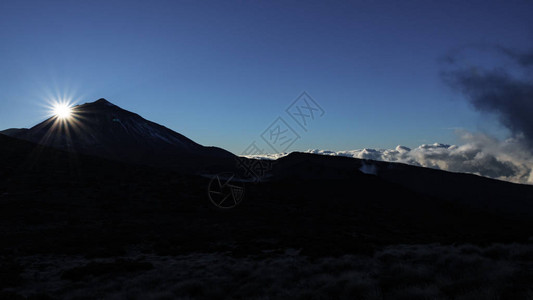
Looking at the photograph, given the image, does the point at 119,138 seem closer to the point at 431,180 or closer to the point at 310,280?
the point at 431,180

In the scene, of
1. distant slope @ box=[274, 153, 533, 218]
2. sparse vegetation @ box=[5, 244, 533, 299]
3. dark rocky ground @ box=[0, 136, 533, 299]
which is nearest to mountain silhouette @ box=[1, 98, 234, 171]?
distant slope @ box=[274, 153, 533, 218]

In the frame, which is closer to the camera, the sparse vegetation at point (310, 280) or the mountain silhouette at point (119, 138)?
the sparse vegetation at point (310, 280)

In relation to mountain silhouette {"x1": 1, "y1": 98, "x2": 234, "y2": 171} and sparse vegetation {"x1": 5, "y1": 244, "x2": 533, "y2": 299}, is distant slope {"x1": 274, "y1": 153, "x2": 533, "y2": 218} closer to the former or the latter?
mountain silhouette {"x1": 1, "y1": 98, "x2": 234, "y2": 171}

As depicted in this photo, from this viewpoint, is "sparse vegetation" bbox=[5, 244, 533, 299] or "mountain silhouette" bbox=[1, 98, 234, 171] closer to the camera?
"sparse vegetation" bbox=[5, 244, 533, 299]

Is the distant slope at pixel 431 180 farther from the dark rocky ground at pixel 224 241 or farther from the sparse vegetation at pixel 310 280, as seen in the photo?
the sparse vegetation at pixel 310 280

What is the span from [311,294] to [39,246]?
852 inches

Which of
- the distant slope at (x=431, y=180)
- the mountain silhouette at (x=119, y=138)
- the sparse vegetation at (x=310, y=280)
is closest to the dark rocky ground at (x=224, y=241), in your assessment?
the sparse vegetation at (x=310, y=280)

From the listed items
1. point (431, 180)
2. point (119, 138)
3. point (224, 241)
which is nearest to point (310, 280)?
point (224, 241)

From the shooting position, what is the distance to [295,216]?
43.5 metres

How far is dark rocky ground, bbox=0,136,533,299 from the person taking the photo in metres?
8.95

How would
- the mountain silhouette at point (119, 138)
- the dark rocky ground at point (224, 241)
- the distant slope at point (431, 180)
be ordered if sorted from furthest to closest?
the mountain silhouette at point (119, 138) → the distant slope at point (431, 180) → the dark rocky ground at point (224, 241)

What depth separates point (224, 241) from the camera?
2566 centimetres

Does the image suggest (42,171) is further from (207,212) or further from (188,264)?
(188,264)

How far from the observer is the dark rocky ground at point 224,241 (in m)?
8.95
